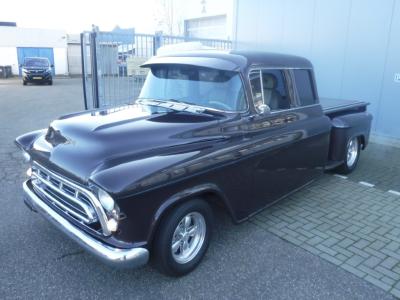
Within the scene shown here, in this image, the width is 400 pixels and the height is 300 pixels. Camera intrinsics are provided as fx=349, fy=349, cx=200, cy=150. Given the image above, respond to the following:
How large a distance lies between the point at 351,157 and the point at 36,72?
21344 mm

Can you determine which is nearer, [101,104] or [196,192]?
[196,192]

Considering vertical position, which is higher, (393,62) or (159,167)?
(393,62)

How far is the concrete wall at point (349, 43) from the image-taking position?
296 inches

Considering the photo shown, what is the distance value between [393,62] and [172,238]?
Result: 22.4ft

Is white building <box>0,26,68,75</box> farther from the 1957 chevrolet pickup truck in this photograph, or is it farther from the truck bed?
the 1957 chevrolet pickup truck

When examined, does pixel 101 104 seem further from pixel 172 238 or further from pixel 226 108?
pixel 172 238

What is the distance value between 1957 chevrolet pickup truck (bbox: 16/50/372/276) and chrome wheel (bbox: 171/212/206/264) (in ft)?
0.03

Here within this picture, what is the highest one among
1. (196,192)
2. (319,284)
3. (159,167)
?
(159,167)

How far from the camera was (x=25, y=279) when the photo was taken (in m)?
2.98

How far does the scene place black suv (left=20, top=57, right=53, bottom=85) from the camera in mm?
22078

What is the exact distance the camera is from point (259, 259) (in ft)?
11.2

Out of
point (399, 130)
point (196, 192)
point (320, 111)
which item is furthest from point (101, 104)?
point (399, 130)

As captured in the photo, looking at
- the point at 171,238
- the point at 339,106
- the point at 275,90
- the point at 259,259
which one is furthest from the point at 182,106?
the point at 339,106

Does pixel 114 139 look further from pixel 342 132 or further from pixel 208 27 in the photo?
pixel 208 27
